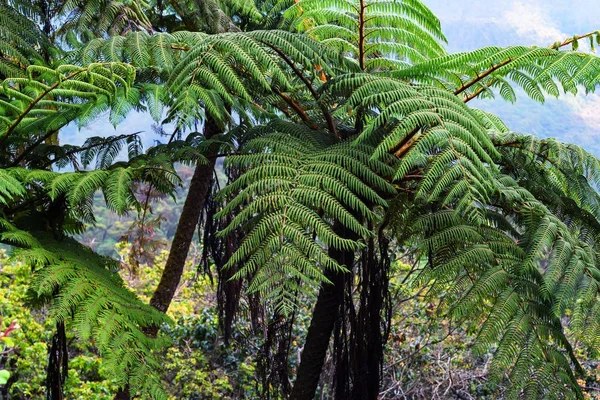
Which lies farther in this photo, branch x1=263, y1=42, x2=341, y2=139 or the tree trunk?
the tree trunk

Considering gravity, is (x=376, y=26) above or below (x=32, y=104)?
above

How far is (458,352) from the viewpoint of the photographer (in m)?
4.57

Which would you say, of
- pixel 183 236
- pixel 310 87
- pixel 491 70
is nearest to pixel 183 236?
pixel 183 236

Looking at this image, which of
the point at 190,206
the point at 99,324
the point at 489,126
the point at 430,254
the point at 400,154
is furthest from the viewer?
the point at 190,206

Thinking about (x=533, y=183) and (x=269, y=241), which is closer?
(x=269, y=241)

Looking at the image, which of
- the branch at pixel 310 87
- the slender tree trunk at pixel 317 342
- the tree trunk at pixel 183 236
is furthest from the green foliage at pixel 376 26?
the tree trunk at pixel 183 236

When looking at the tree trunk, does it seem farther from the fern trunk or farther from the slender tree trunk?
the slender tree trunk

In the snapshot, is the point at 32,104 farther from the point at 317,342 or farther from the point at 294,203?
the point at 317,342

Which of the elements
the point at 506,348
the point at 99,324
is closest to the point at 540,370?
the point at 506,348

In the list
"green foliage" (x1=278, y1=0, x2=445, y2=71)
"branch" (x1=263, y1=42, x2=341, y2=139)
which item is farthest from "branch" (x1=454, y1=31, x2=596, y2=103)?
"branch" (x1=263, y1=42, x2=341, y2=139)

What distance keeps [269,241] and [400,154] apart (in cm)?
73

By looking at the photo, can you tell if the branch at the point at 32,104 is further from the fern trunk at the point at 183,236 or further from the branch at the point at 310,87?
the fern trunk at the point at 183,236

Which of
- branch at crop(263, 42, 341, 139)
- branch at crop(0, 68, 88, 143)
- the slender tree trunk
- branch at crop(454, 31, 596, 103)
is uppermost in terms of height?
branch at crop(454, 31, 596, 103)

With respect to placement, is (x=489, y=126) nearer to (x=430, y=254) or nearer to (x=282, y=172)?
(x=430, y=254)
